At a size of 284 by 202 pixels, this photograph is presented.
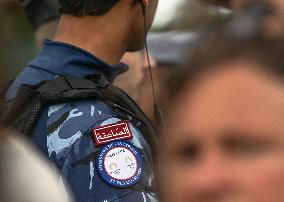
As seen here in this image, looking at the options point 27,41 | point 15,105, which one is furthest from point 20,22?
point 15,105

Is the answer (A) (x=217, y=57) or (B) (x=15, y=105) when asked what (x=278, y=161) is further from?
(B) (x=15, y=105)

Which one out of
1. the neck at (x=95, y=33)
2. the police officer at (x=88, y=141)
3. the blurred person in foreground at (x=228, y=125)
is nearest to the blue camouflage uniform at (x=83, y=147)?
the police officer at (x=88, y=141)

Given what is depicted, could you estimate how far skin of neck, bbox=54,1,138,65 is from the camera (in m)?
2.02

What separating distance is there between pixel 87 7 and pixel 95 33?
0.26 ft

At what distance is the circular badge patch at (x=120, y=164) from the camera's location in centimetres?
173

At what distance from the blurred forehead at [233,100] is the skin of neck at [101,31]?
1.29 meters

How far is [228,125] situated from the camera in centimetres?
73

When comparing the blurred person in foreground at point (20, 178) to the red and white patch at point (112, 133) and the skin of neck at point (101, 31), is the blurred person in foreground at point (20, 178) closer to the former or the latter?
the red and white patch at point (112, 133)

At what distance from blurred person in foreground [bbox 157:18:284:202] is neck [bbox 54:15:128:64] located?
1.27 m

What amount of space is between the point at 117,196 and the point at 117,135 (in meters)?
0.15

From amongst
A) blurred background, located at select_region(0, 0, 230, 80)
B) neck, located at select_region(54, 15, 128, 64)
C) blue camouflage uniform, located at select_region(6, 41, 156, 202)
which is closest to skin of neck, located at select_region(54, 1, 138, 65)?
neck, located at select_region(54, 15, 128, 64)

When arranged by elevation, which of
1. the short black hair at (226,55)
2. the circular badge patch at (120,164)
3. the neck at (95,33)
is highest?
the short black hair at (226,55)

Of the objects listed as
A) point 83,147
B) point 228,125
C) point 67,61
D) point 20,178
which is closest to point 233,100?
point 228,125

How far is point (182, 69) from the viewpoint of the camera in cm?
77
